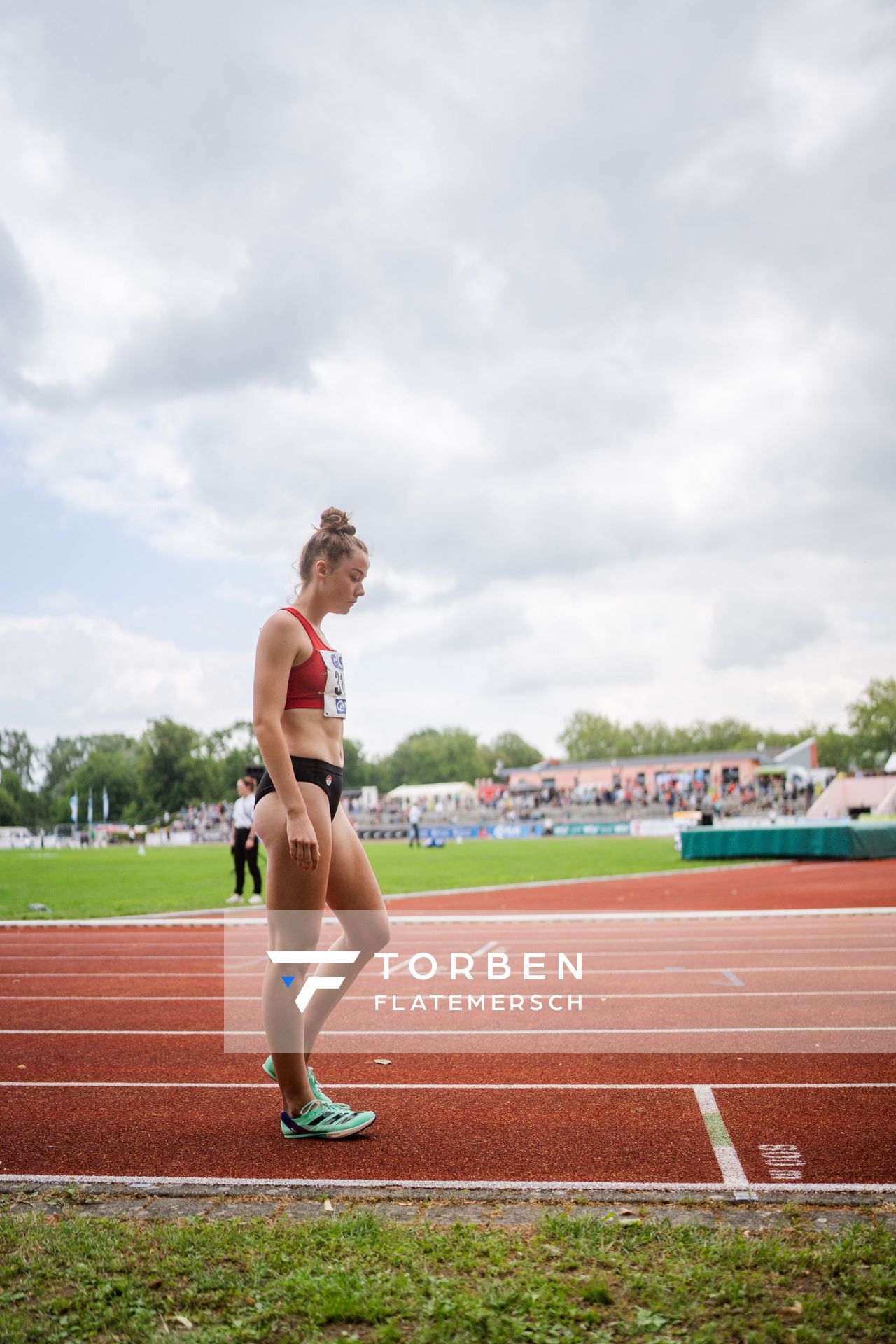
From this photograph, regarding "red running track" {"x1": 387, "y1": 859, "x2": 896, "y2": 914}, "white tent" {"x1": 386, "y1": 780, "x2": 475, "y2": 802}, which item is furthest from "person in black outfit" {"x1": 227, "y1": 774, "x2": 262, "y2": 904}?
"white tent" {"x1": 386, "y1": 780, "x2": 475, "y2": 802}

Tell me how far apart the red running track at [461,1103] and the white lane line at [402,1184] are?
0.02 m

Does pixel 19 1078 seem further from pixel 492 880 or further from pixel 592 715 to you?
pixel 592 715

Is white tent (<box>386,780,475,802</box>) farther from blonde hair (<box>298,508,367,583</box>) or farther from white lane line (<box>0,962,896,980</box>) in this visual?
blonde hair (<box>298,508,367,583</box>)

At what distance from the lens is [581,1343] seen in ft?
7.36

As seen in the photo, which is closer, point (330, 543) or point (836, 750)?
point (330, 543)

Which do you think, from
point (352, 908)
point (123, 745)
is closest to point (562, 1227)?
point (352, 908)

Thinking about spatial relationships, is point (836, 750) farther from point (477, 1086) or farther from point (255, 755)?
point (477, 1086)

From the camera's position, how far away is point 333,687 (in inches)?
153

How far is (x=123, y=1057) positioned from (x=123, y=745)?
143m

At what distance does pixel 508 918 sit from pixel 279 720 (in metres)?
9.51

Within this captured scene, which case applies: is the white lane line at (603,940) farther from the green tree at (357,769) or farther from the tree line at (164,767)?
the green tree at (357,769)

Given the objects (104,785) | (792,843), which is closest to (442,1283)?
(792,843)

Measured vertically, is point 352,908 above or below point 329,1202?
above

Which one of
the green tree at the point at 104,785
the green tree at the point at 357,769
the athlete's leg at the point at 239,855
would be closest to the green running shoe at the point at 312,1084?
the athlete's leg at the point at 239,855
